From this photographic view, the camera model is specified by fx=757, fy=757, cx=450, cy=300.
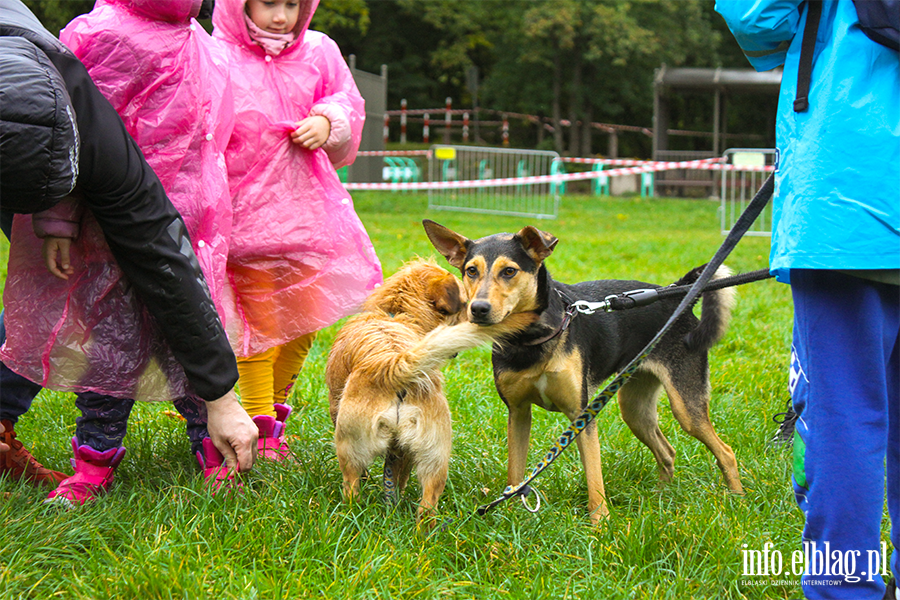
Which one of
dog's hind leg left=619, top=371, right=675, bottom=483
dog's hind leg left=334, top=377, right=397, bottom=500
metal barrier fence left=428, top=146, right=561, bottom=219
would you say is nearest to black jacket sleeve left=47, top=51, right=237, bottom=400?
dog's hind leg left=334, top=377, right=397, bottom=500

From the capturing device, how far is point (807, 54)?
1.81 metres

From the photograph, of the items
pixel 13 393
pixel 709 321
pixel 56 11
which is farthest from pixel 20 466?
pixel 56 11

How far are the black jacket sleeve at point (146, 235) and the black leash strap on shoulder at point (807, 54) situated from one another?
5.73 ft

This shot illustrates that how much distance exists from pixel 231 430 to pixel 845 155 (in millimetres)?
1891

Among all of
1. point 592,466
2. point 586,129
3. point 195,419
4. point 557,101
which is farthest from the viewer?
point 586,129

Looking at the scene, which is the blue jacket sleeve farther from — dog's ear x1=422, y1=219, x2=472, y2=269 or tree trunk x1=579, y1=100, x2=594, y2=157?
tree trunk x1=579, y1=100, x2=594, y2=157

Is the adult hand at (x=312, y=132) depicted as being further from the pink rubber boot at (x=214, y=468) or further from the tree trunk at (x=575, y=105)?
the tree trunk at (x=575, y=105)

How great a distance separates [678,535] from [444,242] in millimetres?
1471

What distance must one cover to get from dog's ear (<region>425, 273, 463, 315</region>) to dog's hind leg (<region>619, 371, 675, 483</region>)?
0.95 m

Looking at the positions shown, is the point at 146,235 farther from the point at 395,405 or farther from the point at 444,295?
the point at 444,295

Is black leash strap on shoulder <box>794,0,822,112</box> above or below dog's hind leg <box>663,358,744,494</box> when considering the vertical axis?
above

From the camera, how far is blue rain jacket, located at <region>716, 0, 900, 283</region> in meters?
1.71

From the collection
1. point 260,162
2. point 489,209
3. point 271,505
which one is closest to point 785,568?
point 271,505

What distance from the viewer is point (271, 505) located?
262cm
